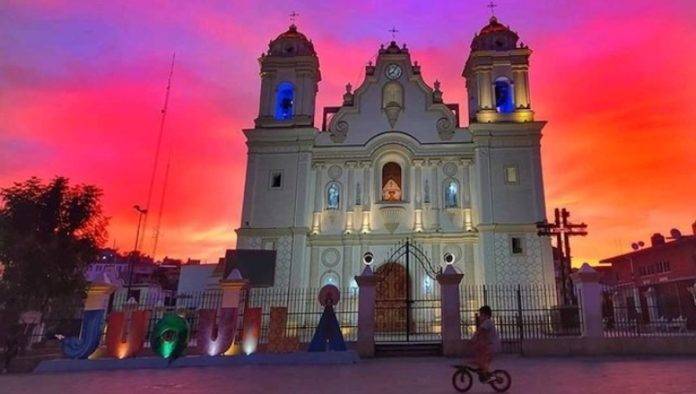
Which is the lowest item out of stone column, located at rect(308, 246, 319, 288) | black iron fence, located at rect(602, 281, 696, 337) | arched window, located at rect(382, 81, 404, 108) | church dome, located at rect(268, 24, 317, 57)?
black iron fence, located at rect(602, 281, 696, 337)

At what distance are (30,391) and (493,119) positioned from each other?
21961mm

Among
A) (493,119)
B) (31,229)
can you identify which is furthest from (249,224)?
(493,119)

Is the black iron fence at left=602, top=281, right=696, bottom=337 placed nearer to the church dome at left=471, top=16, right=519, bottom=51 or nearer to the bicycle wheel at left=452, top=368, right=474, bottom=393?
the bicycle wheel at left=452, top=368, right=474, bottom=393

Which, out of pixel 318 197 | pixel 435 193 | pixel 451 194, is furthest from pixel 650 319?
pixel 318 197

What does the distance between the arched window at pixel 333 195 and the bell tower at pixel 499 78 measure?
8.12 meters

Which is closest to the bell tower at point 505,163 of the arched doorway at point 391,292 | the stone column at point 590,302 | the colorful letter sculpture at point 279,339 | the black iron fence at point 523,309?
the black iron fence at point 523,309

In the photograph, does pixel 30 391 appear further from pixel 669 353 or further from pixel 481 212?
pixel 481 212

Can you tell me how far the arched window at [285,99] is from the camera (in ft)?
84.1

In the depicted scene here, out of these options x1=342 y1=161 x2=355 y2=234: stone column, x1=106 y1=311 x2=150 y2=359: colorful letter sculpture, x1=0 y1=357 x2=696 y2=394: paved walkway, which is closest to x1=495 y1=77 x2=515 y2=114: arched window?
x1=342 y1=161 x2=355 y2=234: stone column

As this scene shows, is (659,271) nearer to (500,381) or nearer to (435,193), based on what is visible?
(435,193)

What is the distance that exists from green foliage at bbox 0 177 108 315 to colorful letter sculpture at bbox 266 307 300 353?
9.42 metres

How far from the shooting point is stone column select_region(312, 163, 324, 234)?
76.2 feet

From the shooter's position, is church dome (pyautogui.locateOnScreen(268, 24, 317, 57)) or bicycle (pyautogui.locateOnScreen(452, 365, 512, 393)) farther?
church dome (pyautogui.locateOnScreen(268, 24, 317, 57))

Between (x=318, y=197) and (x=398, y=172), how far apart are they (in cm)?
441
